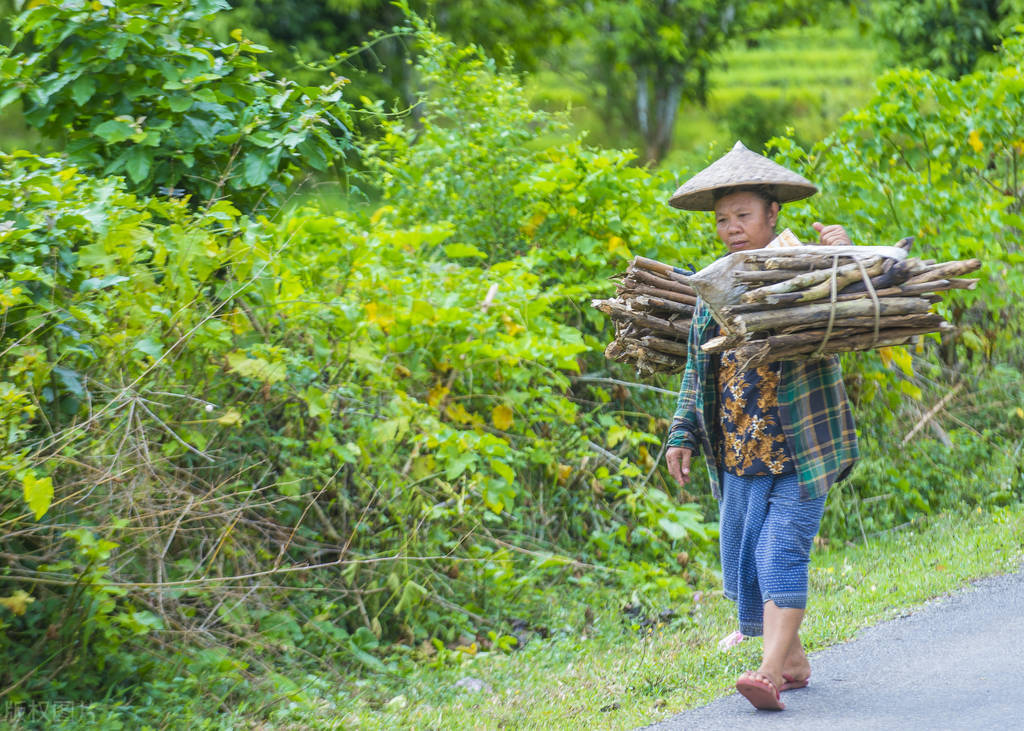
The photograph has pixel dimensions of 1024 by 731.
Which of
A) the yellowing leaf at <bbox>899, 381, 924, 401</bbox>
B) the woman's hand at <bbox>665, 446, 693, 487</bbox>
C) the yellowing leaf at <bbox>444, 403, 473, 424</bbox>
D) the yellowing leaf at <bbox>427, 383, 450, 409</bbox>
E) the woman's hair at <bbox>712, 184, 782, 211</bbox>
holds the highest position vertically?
the woman's hair at <bbox>712, 184, 782, 211</bbox>

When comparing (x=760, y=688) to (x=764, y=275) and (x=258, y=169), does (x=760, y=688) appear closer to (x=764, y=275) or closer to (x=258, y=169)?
(x=764, y=275)

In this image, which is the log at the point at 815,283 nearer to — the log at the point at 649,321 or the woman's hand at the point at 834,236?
the woman's hand at the point at 834,236

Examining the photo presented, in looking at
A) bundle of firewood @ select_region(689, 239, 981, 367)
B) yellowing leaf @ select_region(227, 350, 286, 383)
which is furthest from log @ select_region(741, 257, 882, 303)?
yellowing leaf @ select_region(227, 350, 286, 383)

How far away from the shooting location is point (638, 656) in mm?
5195

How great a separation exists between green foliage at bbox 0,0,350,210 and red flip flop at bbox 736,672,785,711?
2.99 meters

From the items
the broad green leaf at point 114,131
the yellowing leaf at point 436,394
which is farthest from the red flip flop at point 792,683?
the broad green leaf at point 114,131

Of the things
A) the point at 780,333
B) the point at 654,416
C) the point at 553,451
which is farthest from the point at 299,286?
the point at 654,416

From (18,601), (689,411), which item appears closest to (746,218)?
(689,411)

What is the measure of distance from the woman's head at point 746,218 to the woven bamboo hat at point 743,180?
51 millimetres

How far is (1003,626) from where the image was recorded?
500 centimetres

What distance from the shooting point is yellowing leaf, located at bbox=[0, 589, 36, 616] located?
13.5ft

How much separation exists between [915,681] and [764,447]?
1043mm

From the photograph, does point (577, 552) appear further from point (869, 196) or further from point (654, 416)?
point (869, 196)

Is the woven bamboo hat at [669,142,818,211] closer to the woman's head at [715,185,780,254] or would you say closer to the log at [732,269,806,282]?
the woman's head at [715,185,780,254]
